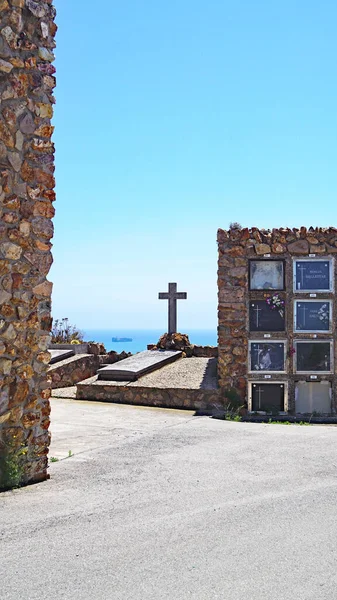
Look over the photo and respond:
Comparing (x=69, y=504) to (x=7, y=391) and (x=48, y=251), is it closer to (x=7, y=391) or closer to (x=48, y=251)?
(x=7, y=391)

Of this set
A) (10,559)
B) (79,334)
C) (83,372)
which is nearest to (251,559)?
(10,559)

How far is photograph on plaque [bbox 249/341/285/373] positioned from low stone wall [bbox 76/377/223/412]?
798mm

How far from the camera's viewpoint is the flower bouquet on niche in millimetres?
10422

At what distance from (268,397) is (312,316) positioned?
1486 millimetres

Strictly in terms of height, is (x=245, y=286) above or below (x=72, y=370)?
above

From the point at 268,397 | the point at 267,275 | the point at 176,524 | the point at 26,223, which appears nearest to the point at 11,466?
the point at 176,524

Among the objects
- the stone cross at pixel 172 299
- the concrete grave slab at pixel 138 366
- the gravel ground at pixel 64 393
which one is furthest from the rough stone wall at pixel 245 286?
the stone cross at pixel 172 299

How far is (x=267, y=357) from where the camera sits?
10.5m

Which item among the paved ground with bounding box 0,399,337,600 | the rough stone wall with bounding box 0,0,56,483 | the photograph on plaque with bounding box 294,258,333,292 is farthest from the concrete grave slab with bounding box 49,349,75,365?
the rough stone wall with bounding box 0,0,56,483

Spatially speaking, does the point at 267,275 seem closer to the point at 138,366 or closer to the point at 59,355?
the point at 138,366

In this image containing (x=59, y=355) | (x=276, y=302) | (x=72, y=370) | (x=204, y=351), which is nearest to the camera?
(x=276, y=302)

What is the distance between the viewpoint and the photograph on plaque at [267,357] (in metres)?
10.4

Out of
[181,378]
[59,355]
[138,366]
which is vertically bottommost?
[181,378]

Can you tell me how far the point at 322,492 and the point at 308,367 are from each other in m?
5.63
